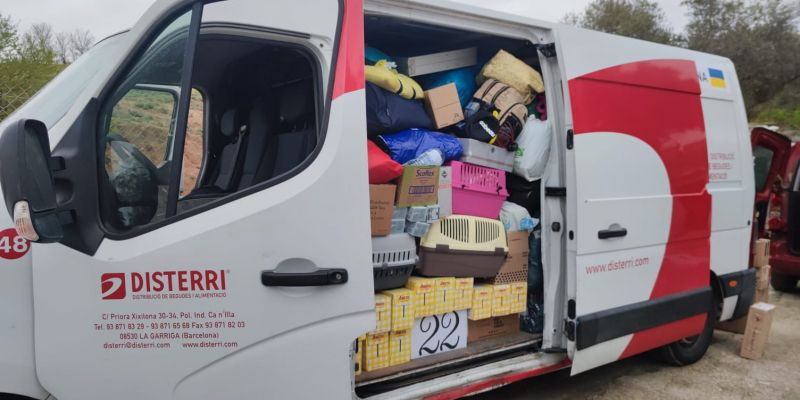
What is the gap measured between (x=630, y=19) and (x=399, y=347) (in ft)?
86.2

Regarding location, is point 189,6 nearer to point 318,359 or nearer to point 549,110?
point 318,359

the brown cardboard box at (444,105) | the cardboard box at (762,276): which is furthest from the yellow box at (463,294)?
the cardboard box at (762,276)

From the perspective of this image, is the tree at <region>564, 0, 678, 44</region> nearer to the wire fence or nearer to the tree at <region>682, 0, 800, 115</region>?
the tree at <region>682, 0, 800, 115</region>

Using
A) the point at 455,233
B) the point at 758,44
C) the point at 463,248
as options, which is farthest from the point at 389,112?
the point at 758,44

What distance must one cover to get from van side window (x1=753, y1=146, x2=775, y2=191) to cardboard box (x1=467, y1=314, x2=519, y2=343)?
186 inches

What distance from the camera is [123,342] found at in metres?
2.16

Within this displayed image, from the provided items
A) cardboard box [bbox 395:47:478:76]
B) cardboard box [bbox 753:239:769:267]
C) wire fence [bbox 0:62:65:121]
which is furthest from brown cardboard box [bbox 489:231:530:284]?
wire fence [bbox 0:62:65:121]

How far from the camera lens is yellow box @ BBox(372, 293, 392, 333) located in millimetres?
3090

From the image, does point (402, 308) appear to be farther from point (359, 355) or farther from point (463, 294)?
point (463, 294)

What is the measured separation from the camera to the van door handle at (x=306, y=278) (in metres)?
2.24

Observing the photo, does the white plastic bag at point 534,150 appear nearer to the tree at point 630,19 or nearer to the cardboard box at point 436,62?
the cardboard box at point 436,62

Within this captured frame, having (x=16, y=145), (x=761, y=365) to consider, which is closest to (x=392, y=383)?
(x=16, y=145)

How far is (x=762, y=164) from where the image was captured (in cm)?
708

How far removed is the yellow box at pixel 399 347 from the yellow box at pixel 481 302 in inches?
20.2
